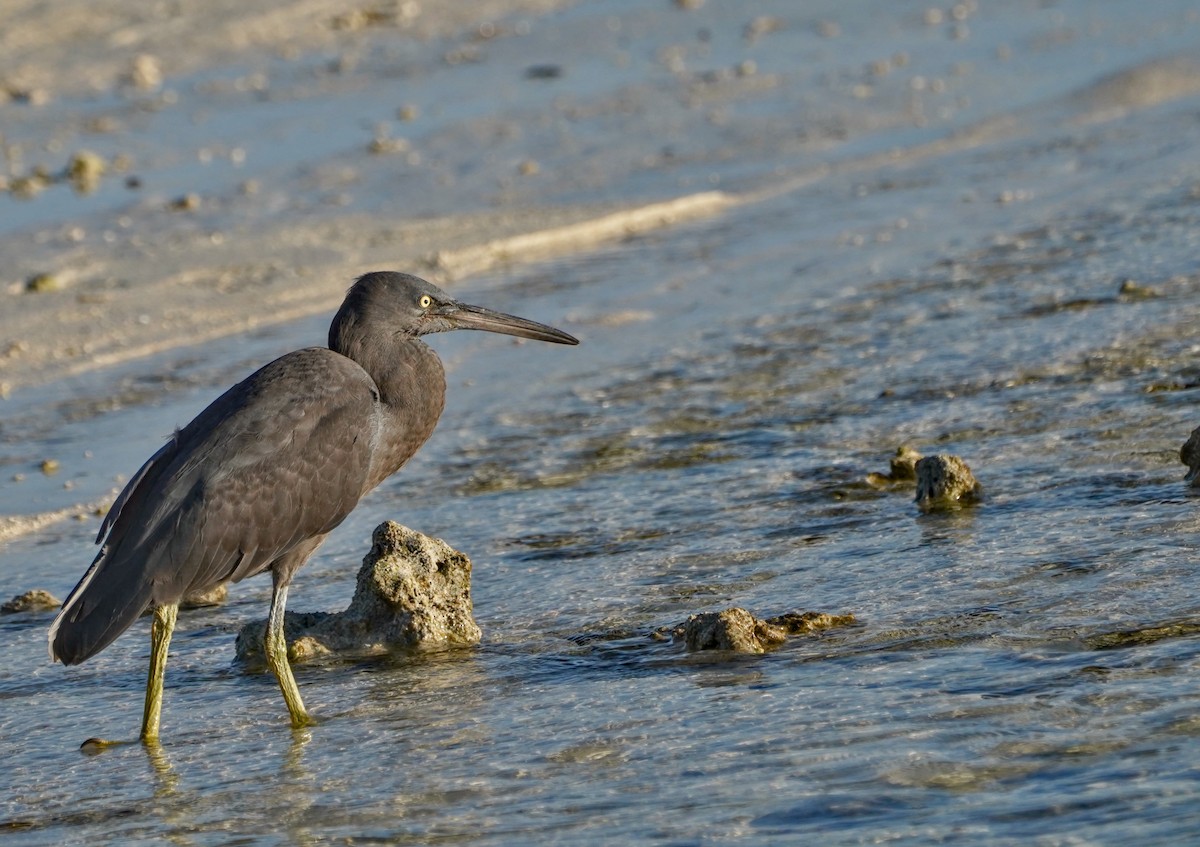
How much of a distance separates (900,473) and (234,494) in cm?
291

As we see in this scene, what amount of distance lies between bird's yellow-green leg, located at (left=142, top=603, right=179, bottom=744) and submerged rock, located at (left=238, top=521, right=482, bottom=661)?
0.39 m

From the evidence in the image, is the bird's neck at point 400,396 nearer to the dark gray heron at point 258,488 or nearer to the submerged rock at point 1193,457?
the dark gray heron at point 258,488

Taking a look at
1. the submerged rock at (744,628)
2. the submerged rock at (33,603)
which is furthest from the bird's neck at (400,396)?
the submerged rock at (33,603)

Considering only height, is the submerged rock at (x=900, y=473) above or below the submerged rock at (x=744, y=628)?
above

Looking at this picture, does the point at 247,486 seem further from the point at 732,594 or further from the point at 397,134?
the point at 397,134

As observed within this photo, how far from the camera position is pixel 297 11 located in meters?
22.0

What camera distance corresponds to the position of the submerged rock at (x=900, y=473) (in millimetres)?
7758

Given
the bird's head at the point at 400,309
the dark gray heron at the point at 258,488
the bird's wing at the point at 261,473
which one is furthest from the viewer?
the bird's head at the point at 400,309

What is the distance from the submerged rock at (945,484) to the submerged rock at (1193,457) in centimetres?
81

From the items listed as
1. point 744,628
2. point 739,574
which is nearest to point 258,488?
point 744,628

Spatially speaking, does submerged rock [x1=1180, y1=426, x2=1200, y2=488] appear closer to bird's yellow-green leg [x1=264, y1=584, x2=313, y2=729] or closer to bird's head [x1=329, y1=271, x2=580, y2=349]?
bird's head [x1=329, y1=271, x2=580, y2=349]

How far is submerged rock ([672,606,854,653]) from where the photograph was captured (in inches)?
239

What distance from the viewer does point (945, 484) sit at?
730cm

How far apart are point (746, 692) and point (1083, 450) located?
104 inches
